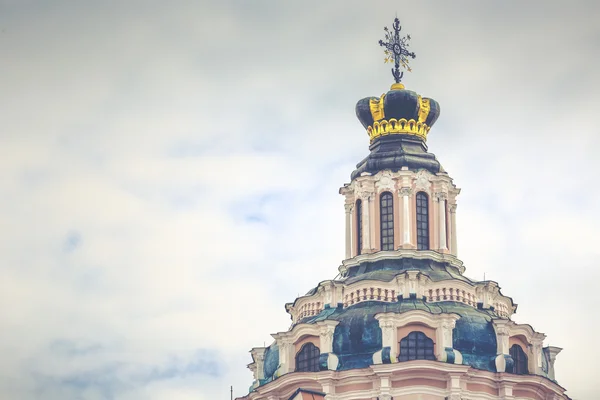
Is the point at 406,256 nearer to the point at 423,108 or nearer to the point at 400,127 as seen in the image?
the point at 400,127

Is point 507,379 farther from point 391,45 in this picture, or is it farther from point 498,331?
point 391,45

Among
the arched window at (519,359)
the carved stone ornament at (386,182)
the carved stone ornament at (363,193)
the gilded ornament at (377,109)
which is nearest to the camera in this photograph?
the arched window at (519,359)

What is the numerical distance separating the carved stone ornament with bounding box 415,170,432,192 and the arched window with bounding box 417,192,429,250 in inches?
15.2

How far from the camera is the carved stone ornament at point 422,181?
73.2 m

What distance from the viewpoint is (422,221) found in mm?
73312

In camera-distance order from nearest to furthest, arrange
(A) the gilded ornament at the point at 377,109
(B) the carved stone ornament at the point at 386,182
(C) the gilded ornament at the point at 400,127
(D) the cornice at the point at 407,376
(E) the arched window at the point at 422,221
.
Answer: (D) the cornice at the point at 407,376
(E) the arched window at the point at 422,221
(B) the carved stone ornament at the point at 386,182
(C) the gilded ornament at the point at 400,127
(A) the gilded ornament at the point at 377,109

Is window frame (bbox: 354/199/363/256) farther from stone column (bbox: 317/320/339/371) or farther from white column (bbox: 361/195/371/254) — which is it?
stone column (bbox: 317/320/339/371)

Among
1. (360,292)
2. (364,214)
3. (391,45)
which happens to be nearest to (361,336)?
(360,292)

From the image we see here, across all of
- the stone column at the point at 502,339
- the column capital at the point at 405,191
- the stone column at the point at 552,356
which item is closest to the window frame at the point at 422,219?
the column capital at the point at 405,191

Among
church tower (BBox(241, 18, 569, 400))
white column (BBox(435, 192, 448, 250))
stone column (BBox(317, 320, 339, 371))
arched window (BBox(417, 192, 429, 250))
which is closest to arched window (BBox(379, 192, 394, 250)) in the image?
church tower (BBox(241, 18, 569, 400))

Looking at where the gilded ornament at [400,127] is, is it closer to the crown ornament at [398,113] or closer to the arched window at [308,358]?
the crown ornament at [398,113]

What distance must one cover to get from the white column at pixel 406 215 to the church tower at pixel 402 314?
0.14ft

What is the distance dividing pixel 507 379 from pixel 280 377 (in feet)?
30.3

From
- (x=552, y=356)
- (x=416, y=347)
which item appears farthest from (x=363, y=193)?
(x=552, y=356)
